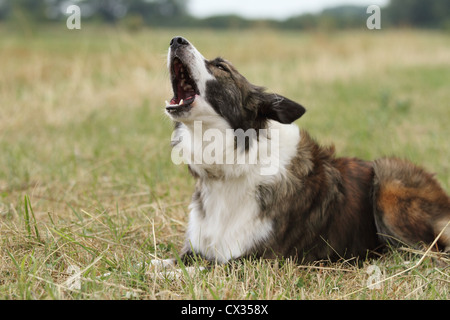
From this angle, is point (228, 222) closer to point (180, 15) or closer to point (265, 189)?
point (265, 189)

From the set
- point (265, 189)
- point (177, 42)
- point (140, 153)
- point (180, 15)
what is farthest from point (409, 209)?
point (180, 15)

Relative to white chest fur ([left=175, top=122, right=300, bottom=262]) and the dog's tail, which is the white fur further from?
the dog's tail

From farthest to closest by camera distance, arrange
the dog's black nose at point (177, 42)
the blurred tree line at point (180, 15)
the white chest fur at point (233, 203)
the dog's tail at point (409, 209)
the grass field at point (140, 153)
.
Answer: the blurred tree line at point (180, 15) < the dog's tail at point (409, 209) < the white chest fur at point (233, 203) < the dog's black nose at point (177, 42) < the grass field at point (140, 153)

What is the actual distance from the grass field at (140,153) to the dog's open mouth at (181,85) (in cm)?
16

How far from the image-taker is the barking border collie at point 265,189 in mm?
3201

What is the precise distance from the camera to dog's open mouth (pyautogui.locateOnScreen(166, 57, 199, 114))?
317 cm

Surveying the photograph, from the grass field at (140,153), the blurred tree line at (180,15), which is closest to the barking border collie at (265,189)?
the grass field at (140,153)

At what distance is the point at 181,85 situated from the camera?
→ 128 inches

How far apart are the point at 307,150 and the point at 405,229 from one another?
0.90 metres

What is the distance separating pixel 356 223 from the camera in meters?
3.55

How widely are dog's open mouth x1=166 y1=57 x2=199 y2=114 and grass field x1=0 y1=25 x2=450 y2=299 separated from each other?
0.16 metres

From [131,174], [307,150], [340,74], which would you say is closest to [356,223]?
[307,150]

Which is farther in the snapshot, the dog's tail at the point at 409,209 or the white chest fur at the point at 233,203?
the dog's tail at the point at 409,209

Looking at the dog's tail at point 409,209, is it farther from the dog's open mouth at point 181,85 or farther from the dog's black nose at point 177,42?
the dog's black nose at point 177,42
